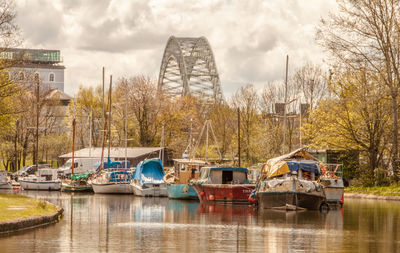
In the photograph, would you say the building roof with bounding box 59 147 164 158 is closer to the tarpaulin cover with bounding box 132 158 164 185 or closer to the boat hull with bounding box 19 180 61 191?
the boat hull with bounding box 19 180 61 191

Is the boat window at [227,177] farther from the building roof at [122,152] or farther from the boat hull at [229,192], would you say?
the building roof at [122,152]

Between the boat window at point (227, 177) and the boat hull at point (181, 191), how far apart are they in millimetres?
4845

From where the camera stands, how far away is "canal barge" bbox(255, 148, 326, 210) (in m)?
42.1

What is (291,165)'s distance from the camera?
150 feet

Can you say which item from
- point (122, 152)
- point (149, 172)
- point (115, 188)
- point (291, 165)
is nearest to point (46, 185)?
point (115, 188)

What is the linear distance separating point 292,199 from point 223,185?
350 inches

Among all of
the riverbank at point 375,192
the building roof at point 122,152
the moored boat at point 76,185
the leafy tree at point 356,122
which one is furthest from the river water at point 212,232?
the building roof at point 122,152

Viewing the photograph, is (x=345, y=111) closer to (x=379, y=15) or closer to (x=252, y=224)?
(x=379, y=15)

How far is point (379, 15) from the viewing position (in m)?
54.8

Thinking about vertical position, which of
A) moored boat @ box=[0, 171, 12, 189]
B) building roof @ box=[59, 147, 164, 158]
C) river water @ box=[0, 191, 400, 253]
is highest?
building roof @ box=[59, 147, 164, 158]

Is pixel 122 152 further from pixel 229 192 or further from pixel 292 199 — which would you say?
pixel 292 199

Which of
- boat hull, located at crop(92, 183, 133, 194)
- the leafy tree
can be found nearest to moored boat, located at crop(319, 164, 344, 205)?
the leafy tree

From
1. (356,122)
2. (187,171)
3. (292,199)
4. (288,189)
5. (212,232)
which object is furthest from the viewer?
(356,122)

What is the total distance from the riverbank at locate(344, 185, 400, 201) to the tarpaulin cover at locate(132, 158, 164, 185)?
16.5 metres
